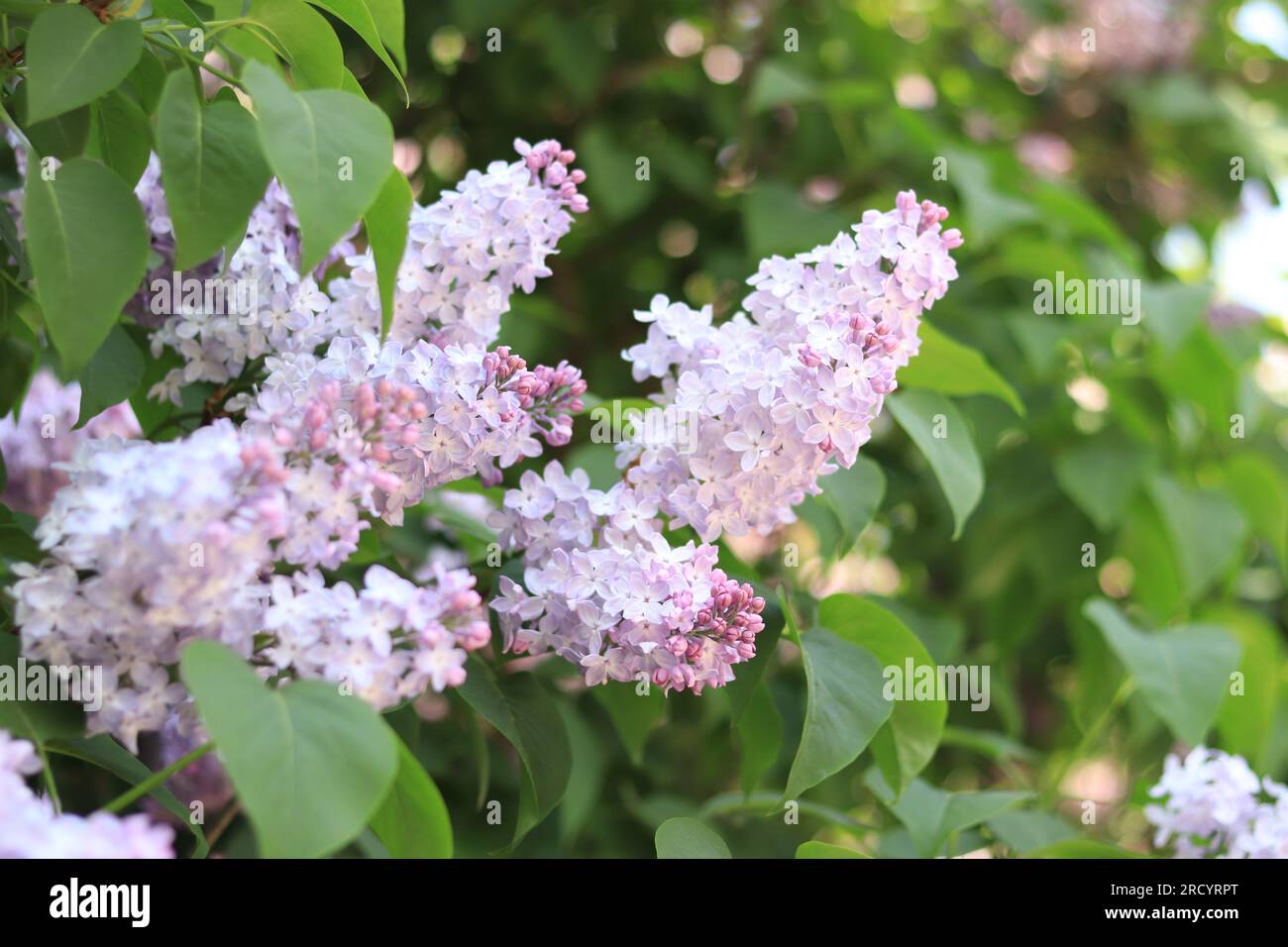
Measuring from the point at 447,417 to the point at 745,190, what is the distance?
98 cm

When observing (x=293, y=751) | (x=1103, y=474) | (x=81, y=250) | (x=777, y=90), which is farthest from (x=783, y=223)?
(x=293, y=751)

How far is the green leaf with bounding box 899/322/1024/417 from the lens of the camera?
94cm

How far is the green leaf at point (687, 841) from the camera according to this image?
706 mm

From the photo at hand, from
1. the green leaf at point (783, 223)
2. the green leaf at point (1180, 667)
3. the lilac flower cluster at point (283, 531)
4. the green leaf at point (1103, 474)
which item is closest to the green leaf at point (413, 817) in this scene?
the lilac flower cluster at point (283, 531)

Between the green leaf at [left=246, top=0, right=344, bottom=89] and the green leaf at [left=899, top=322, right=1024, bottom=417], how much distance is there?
1.57 ft

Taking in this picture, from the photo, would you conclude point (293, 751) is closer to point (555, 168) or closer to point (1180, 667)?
point (555, 168)

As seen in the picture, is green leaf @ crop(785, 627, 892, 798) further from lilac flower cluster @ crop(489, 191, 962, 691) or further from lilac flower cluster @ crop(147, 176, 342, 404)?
lilac flower cluster @ crop(147, 176, 342, 404)

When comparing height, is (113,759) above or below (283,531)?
below

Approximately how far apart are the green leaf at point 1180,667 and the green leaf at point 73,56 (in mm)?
930

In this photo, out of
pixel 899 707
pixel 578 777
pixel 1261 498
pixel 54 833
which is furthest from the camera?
pixel 1261 498

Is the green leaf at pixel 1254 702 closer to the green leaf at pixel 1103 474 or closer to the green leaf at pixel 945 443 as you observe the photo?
the green leaf at pixel 1103 474

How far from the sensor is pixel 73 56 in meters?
0.62

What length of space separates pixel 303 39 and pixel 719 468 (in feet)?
1.20

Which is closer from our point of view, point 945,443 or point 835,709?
point 835,709
